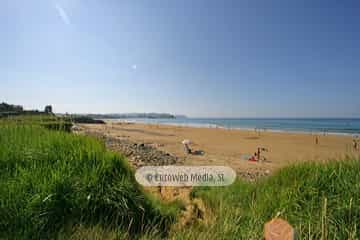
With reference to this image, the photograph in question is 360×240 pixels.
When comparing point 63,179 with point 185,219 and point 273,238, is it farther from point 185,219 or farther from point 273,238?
point 273,238

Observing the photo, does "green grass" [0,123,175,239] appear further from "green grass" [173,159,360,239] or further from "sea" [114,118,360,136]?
"sea" [114,118,360,136]

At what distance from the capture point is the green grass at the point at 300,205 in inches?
93.1

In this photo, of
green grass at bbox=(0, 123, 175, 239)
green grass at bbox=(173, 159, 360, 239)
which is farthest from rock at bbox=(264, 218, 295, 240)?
green grass at bbox=(0, 123, 175, 239)

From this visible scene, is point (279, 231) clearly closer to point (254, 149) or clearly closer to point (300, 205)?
point (300, 205)

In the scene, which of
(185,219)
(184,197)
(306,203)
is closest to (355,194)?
(306,203)

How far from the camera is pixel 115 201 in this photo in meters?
2.88

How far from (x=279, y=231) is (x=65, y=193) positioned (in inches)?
96.9

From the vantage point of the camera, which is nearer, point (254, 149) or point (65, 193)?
point (65, 193)

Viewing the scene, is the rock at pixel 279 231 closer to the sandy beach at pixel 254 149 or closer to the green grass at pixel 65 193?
the green grass at pixel 65 193

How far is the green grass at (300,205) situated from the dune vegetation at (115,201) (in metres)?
0.01

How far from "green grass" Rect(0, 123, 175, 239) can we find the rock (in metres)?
1.99

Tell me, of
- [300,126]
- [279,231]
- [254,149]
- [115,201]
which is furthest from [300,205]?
[300,126]

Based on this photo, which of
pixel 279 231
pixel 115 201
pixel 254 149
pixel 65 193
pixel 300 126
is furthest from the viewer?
pixel 300 126

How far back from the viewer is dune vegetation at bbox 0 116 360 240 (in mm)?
2291
